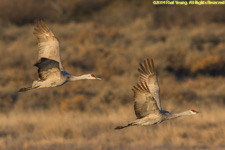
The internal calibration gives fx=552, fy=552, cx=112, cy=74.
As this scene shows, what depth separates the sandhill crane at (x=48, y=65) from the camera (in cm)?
1027

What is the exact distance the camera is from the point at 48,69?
10.4 metres

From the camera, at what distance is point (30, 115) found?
18.3 m

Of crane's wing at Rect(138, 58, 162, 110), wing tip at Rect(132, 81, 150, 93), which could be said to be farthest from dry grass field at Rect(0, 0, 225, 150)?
wing tip at Rect(132, 81, 150, 93)

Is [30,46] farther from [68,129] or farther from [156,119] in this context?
[156,119]

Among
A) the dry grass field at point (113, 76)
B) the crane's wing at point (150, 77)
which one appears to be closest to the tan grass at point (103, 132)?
the dry grass field at point (113, 76)

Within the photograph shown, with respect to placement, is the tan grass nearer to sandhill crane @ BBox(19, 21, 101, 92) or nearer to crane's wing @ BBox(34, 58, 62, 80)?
sandhill crane @ BBox(19, 21, 101, 92)

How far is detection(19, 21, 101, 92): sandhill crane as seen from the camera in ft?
33.7

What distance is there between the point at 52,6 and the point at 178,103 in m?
20.3

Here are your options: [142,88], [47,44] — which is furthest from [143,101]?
[47,44]

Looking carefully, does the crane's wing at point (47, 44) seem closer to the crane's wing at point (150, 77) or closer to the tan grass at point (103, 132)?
the crane's wing at point (150, 77)

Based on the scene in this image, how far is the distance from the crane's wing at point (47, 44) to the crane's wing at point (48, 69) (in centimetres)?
35

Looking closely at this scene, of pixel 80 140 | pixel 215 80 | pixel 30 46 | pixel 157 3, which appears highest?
pixel 157 3

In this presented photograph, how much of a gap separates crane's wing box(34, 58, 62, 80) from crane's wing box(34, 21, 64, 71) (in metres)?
0.35

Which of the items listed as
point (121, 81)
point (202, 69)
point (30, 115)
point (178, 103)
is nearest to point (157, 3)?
point (202, 69)
